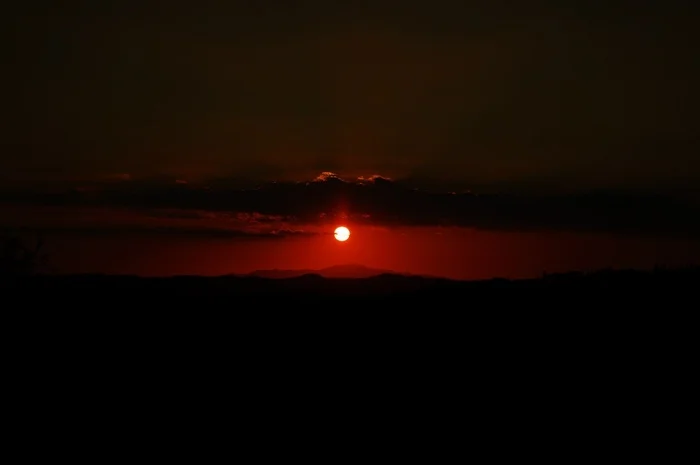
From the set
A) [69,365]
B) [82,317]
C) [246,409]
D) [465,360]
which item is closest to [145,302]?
[82,317]

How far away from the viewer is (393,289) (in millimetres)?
32625

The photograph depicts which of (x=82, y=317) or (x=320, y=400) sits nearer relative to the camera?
(x=320, y=400)

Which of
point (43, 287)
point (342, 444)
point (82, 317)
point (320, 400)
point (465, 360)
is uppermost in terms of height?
point (43, 287)

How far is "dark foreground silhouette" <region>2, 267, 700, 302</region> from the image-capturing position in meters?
26.8

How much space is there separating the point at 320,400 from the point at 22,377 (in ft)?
22.5

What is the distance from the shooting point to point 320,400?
68.5 ft

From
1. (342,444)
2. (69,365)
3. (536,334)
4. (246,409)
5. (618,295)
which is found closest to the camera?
(342,444)

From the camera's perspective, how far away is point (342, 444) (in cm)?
1908

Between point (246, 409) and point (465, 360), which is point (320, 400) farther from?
point (465, 360)

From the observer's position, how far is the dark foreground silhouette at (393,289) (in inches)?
1055

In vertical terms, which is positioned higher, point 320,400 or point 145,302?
point 145,302

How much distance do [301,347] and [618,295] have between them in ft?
31.2

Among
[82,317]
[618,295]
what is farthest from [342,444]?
[618,295]

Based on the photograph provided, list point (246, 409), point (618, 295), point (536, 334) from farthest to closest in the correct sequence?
point (618, 295), point (536, 334), point (246, 409)
